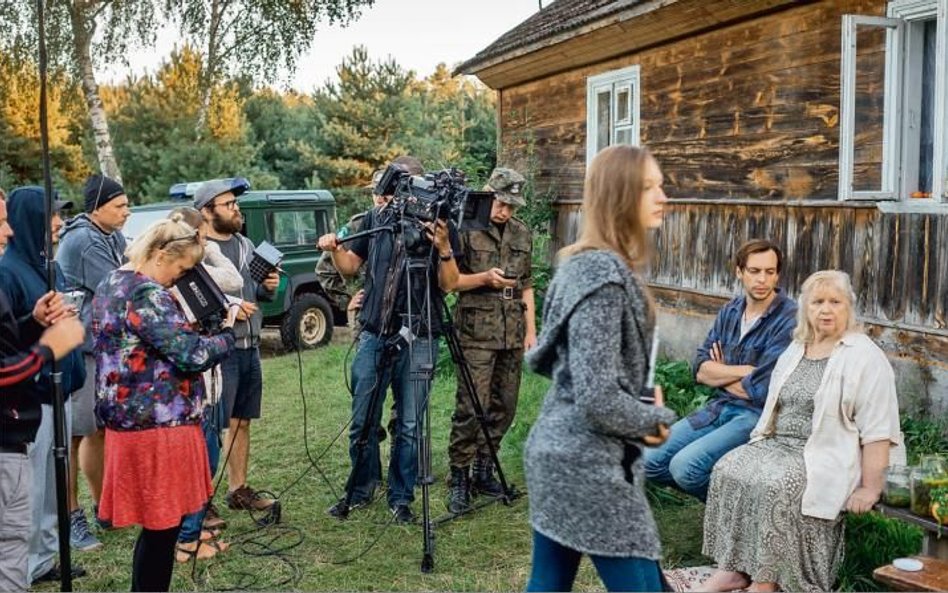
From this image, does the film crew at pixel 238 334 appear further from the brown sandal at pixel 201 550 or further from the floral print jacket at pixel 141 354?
the floral print jacket at pixel 141 354

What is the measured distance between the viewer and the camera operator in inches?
194

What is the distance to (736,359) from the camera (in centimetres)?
472

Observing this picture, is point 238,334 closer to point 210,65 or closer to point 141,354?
point 141,354

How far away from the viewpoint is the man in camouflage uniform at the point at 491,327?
548 centimetres

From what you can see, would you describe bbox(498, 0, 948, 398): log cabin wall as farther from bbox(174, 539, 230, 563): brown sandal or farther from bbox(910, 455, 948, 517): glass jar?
bbox(174, 539, 230, 563): brown sandal

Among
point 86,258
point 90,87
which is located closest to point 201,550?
point 86,258

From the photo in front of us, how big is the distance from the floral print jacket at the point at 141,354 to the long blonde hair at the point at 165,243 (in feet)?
0.29

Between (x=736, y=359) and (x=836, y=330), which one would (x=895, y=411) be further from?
(x=736, y=359)

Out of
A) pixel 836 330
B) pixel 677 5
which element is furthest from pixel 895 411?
pixel 677 5

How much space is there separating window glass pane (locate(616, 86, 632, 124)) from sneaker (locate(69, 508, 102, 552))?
687cm

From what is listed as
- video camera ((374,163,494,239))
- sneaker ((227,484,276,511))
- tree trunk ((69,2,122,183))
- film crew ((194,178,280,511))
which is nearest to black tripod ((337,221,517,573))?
video camera ((374,163,494,239))

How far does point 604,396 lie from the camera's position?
2332 mm

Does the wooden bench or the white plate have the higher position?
the white plate

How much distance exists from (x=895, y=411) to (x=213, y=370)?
2.96 m
